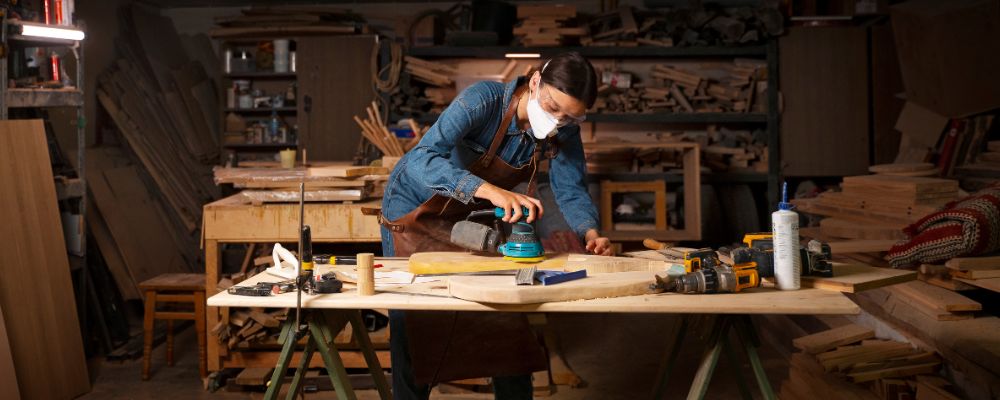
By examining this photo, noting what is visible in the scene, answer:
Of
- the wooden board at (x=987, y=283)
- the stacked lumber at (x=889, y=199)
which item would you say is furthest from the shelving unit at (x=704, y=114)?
the wooden board at (x=987, y=283)

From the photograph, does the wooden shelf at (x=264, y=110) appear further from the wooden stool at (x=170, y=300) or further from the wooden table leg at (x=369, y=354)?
the wooden table leg at (x=369, y=354)

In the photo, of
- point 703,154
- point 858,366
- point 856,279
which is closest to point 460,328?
point 856,279

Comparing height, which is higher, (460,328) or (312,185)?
(312,185)

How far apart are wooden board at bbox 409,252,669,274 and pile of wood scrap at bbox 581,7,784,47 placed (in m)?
4.92

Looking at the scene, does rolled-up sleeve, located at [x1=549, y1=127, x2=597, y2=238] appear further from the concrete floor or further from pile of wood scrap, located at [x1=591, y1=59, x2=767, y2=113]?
pile of wood scrap, located at [x1=591, y1=59, x2=767, y2=113]

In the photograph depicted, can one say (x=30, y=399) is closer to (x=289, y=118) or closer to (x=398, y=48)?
(x=398, y=48)

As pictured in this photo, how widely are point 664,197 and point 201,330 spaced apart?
3.59 meters

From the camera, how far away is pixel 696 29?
26.1 feet

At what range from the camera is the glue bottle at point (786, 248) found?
2.90 meters

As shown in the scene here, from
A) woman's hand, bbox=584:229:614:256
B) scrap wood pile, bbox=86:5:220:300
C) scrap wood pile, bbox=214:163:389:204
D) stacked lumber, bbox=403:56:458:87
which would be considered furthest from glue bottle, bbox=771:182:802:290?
scrap wood pile, bbox=86:5:220:300

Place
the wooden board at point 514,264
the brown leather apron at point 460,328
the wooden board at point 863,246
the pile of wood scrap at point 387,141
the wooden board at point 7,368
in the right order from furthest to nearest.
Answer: the pile of wood scrap at point 387,141 < the wooden board at point 863,246 < the wooden board at point 7,368 < the brown leather apron at point 460,328 < the wooden board at point 514,264

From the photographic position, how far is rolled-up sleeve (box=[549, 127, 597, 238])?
12.6ft

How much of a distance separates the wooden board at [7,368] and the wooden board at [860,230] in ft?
14.6

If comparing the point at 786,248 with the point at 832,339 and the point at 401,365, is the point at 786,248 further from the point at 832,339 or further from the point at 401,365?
the point at 832,339
